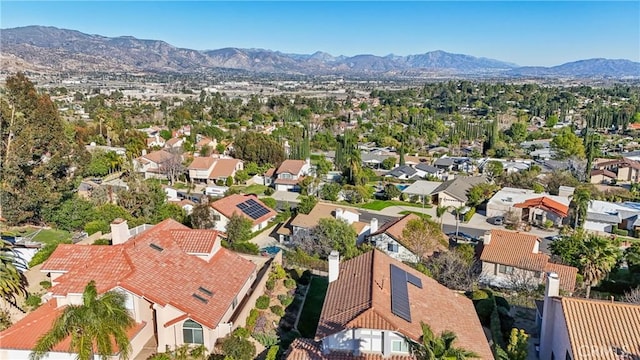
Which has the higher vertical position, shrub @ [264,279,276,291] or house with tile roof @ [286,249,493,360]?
house with tile roof @ [286,249,493,360]

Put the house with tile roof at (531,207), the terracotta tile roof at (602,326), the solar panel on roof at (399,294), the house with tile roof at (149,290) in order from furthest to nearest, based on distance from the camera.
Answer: the house with tile roof at (531,207) < the house with tile roof at (149,290) < the solar panel on roof at (399,294) < the terracotta tile roof at (602,326)

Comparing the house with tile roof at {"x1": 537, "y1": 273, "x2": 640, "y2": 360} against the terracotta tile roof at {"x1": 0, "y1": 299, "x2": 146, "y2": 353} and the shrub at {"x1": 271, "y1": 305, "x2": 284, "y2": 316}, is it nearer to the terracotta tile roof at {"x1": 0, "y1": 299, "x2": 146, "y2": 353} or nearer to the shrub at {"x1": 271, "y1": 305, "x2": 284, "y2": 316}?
the shrub at {"x1": 271, "y1": 305, "x2": 284, "y2": 316}

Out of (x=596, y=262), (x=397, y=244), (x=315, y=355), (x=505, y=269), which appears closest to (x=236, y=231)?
(x=397, y=244)

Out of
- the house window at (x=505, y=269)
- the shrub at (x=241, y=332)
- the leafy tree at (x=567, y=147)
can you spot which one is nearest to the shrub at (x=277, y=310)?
the shrub at (x=241, y=332)

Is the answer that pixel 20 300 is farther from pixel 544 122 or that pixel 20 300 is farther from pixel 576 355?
pixel 544 122

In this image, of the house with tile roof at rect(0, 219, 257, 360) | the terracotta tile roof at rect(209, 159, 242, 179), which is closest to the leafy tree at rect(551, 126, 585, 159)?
the terracotta tile roof at rect(209, 159, 242, 179)

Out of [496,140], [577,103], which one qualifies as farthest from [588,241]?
[577,103]

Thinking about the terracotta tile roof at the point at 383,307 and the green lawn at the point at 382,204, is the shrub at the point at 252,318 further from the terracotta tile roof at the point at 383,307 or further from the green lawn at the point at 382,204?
the green lawn at the point at 382,204
